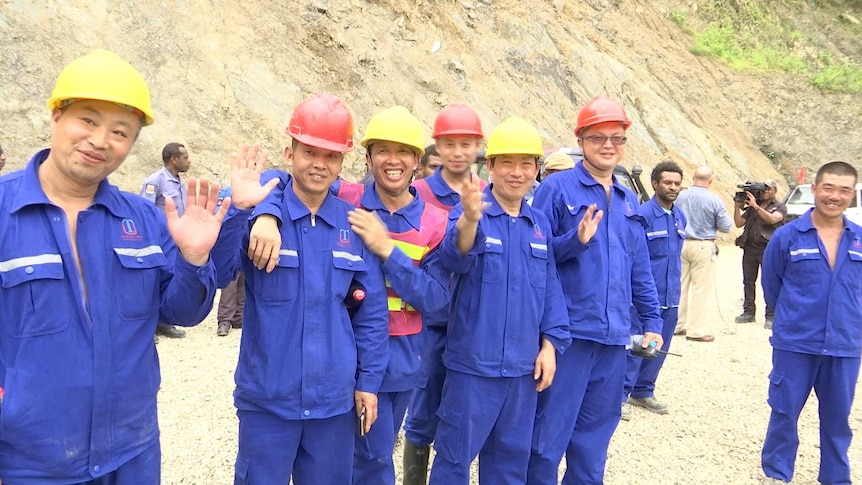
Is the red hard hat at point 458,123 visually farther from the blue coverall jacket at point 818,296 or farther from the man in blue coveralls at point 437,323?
the blue coverall jacket at point 818,296

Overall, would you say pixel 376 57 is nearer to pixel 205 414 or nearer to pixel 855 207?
pixel 205 414

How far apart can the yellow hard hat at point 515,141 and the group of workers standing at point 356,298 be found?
1 centimetres

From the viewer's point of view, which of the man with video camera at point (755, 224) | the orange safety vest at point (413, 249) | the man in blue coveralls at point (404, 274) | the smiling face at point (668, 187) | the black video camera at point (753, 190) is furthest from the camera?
the black video camera at point (753, 190)

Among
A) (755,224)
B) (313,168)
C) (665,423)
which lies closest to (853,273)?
(665,423)

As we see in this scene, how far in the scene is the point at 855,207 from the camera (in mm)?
14055

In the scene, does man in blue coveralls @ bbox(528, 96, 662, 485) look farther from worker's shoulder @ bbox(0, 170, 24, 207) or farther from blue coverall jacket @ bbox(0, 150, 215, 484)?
worker's shoulder @ bbox(0, 170, 24, 207)

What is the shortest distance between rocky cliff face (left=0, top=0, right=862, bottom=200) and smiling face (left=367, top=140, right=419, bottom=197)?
7771 millimetres

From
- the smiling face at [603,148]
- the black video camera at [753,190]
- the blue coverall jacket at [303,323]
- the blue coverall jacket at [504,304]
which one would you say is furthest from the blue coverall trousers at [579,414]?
the black video camera at [753,190]

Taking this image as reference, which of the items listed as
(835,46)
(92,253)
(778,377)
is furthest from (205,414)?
(835,46)

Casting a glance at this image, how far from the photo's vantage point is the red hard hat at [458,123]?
390 centimetres

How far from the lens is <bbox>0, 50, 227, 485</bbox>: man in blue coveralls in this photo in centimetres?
172

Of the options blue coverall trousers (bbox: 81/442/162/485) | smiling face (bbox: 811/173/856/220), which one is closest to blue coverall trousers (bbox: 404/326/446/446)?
blue coverall trousers (bbox: 81/442/162/485)

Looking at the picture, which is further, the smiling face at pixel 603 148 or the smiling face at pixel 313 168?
the smiling face at pixel 603 148

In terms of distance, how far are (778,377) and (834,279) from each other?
729mm
